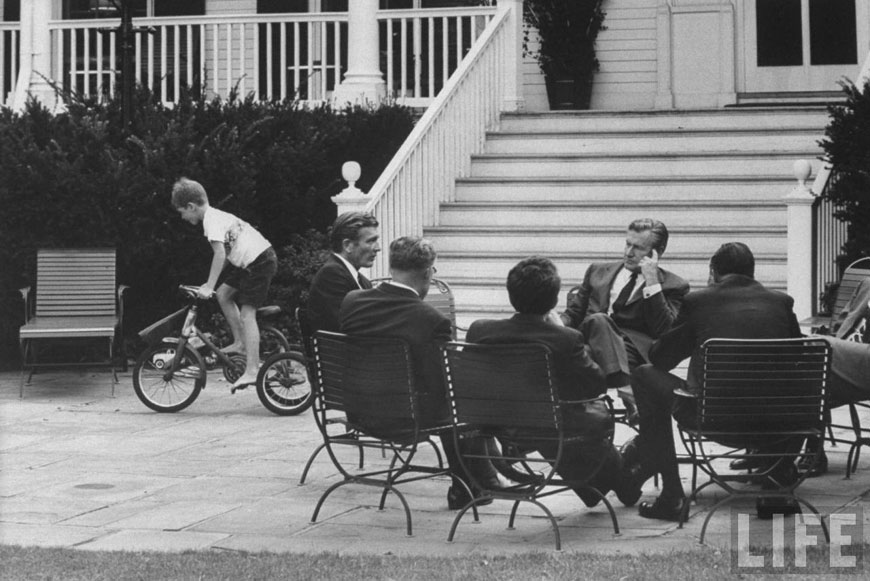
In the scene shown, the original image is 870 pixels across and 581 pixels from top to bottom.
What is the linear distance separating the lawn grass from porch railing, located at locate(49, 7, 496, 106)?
8.11 m

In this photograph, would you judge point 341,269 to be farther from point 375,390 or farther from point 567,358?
point 567,358

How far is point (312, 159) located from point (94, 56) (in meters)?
5.63

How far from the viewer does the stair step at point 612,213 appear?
12.5 meters

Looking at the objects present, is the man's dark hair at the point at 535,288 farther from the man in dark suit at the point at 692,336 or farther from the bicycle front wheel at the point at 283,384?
the bicycle front wheel at the point at 283,384

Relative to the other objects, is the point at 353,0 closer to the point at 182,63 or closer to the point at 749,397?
the point at 182,63

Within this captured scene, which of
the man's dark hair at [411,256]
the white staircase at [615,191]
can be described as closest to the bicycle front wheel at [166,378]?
the white staircase at [615,191]

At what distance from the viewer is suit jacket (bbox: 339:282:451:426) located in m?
6.28

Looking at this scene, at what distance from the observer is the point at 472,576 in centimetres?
516

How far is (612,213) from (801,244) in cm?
239

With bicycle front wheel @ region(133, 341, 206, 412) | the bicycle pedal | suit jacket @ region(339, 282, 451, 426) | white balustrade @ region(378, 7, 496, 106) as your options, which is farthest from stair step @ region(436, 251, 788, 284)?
suit jacket @ region(339, 282, 451, 426)

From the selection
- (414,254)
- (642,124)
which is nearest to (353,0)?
(642,124)

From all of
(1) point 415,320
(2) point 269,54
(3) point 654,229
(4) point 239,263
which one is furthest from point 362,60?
(1) point 415,320

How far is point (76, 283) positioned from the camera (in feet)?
36.7

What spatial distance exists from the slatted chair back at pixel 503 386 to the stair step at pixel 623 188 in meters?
7.30
